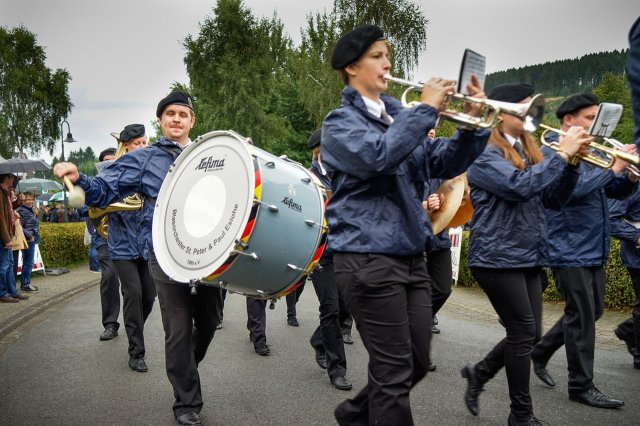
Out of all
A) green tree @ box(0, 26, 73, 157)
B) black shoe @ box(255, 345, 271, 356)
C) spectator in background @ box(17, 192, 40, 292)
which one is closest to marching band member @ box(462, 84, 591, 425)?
black shoe @ box(255, 345, 271, 356)

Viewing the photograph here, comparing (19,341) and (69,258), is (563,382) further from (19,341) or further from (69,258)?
(69,258)

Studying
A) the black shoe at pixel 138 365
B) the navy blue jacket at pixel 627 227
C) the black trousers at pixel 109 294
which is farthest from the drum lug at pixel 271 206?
the black trousers at pixel 109 294

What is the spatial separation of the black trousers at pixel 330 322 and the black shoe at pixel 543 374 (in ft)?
5.16

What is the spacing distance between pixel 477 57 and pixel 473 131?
0.42 m

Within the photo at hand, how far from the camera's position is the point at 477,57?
265cm

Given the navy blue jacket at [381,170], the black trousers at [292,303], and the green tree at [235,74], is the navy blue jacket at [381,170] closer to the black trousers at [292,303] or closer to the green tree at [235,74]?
the black trousers at [292,303]

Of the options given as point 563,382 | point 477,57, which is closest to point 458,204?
point 563,382

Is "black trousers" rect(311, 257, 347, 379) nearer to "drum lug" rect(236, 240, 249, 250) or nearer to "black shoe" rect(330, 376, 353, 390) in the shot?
"black shoe" rect(330, 376, 353, 390)

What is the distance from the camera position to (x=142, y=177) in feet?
14.3

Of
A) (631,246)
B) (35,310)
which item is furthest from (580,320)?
(35,310)

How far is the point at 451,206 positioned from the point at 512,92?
1497 millimetres

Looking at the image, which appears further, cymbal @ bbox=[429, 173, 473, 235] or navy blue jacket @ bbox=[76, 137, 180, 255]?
cymbal @ bbox=[429, 173, 473, 235]

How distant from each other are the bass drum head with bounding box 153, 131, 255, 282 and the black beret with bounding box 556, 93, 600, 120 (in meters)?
2.67

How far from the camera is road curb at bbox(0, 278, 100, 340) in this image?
25.9 feet
